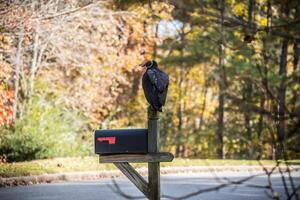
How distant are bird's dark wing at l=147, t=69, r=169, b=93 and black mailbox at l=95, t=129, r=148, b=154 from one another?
107cm

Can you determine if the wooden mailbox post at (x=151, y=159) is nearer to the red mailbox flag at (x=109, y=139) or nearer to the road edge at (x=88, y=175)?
the red mailbox flag at (x=109, y=139)

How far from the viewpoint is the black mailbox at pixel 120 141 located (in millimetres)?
7352

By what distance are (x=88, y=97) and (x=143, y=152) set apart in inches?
699

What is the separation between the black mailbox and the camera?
7.35 meters

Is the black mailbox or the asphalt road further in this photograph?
the asphalt road

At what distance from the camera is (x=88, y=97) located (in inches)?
987

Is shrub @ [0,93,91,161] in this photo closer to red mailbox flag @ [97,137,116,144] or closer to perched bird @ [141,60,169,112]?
perched bird @ [141,60,169,112]

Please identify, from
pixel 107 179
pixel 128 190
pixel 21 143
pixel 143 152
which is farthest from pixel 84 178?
pixel 143 152

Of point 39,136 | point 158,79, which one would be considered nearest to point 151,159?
point 158,79

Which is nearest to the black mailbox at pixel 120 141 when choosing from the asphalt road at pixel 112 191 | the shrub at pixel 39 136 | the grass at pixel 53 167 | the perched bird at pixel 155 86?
the perched bird at pixel 155 86

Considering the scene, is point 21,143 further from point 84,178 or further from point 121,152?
point 121,152

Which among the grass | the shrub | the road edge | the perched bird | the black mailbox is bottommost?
the road edge

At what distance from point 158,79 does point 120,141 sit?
1.39 m

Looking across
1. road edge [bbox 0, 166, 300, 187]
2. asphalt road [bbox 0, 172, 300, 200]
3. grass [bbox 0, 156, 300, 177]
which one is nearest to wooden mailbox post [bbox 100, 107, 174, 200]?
asphalt road [bbox 0, 172, 300, 200]
